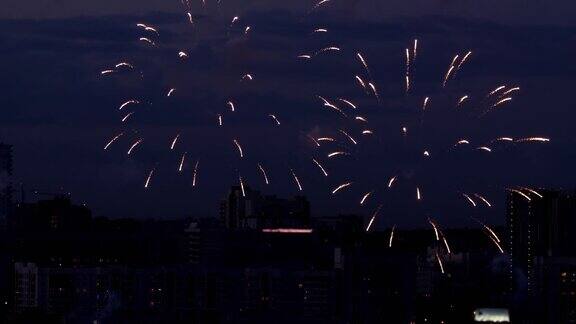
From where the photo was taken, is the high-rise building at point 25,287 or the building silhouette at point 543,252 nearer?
the building silhouette at point 543,252

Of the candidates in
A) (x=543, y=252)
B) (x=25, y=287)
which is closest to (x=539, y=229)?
(x=543, y=252)

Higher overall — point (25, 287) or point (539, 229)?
point (539, 229)

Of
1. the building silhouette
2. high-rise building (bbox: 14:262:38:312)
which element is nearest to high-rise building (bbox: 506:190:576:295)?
the building silhouette

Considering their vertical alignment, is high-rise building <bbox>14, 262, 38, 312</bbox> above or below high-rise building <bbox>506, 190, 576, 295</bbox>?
below

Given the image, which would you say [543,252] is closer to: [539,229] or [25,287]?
[539,229]

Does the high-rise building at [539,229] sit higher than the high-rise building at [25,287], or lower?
higher

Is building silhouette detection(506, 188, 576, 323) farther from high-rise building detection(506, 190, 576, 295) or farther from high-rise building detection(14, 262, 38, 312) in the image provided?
high-rise building detection(14, 262, 38, 312)

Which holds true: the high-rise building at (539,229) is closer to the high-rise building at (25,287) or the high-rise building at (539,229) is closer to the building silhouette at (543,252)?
the building silhouette at (543,252)

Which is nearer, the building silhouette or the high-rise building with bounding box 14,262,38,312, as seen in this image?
the building silhouette

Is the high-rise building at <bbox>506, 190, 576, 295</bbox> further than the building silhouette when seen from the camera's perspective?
Yes

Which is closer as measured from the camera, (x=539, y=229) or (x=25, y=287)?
(x=539, y=229)

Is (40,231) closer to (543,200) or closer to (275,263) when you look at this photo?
(275,263)

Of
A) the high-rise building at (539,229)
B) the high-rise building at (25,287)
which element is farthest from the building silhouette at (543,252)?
the high-rise building at (25,287)
